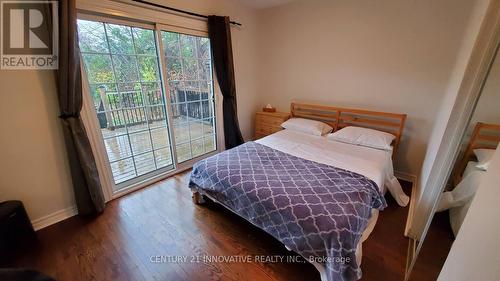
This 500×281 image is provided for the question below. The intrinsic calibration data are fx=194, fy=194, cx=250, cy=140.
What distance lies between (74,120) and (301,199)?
2026 millimetres

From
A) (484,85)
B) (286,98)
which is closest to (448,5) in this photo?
(484,85)

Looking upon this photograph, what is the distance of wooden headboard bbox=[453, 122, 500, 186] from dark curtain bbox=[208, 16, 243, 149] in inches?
98.5

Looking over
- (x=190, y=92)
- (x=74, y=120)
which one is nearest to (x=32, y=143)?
(x=74, y=120)

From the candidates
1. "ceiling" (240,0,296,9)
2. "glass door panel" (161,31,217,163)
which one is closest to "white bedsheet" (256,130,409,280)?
"glass door panel" (161,31,217,163)

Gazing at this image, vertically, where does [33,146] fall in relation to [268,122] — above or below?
above

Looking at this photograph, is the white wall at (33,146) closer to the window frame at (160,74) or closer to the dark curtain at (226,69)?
the window frame at (160,74)

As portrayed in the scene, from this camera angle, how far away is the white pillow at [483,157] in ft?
2.70

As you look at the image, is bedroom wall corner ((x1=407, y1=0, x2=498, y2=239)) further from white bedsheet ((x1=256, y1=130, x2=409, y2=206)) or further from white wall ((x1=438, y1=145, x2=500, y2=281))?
white wall ((x1=438, y1=145, x2=500, y2=281))

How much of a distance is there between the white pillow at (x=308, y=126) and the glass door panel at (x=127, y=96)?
177 centimetres

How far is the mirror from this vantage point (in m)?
0.93

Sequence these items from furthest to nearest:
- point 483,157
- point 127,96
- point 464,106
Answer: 1. point 127,96
2. point 464,106
3. point 483,157

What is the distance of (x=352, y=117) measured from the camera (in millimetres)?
2783

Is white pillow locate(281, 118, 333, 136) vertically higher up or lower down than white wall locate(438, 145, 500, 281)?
lower down

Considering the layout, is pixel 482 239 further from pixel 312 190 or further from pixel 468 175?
pixel 312 190
